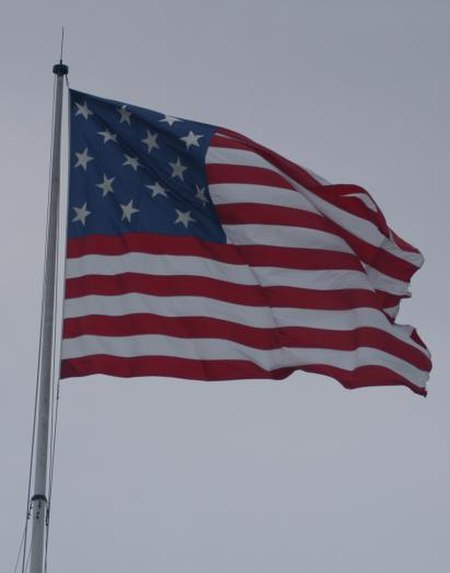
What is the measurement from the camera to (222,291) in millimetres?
21641

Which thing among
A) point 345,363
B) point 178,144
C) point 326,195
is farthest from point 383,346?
point 178,144

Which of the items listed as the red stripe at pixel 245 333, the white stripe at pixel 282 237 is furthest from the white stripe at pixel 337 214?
the red stripe at pixel 245 333

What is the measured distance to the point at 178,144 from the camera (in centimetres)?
2214

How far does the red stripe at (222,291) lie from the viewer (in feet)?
68.9

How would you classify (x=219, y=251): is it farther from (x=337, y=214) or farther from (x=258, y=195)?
(x=337, y=214)

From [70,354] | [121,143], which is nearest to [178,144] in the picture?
[121,143]

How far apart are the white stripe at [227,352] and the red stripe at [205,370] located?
2.6 inches

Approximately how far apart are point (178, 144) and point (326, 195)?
2.18 metres

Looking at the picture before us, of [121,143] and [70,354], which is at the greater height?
[121,143]

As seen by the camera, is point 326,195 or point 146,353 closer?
point 146,353

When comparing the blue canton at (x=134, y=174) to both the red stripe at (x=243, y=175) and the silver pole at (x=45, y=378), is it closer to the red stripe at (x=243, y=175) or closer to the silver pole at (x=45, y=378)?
the red stripe at (x=243, y=175)

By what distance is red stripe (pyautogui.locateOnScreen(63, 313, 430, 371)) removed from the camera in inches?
814

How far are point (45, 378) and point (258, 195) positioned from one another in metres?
4.84

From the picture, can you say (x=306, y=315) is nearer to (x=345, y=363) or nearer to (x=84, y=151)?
(x=345, y=363)
